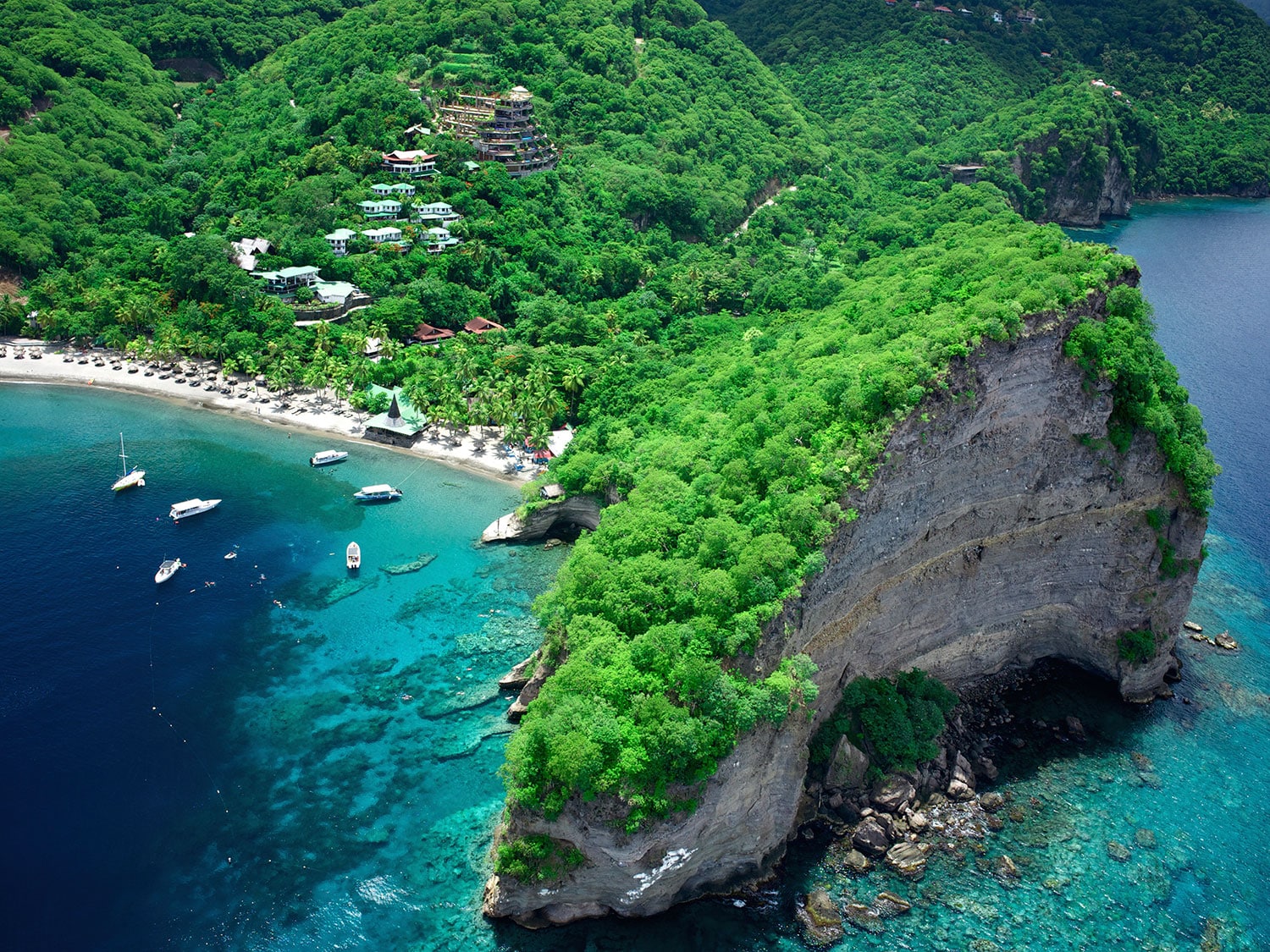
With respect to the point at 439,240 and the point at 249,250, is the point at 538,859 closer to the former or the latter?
the point at 439,240

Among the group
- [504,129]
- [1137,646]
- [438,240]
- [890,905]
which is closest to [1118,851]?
[890,905]

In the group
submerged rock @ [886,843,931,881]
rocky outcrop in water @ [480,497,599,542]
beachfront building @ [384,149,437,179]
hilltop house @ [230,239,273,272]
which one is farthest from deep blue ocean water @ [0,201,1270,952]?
beachfront building @ [384,149,437,179]

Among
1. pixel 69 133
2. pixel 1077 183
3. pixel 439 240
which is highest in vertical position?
pixel 69 133

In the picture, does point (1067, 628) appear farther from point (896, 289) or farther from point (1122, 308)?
point (896, 289)

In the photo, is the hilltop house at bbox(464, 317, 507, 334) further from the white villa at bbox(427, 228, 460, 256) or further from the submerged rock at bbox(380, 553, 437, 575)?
the submerged rock at bbox(380, 553, 437, 575)

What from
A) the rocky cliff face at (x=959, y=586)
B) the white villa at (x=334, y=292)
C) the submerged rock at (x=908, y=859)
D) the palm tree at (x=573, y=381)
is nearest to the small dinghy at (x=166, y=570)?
the rocky cliff face at (x=959, y=586)

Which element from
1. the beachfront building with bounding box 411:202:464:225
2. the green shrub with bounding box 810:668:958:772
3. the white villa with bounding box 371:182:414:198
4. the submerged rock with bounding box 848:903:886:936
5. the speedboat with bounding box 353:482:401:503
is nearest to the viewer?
the submerged rock with bounding box 848:903:886:936

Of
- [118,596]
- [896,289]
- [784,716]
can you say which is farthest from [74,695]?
[896,289]

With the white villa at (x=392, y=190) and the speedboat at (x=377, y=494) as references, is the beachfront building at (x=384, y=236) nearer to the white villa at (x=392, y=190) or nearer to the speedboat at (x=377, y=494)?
the white villa at (x=392, y=190)
